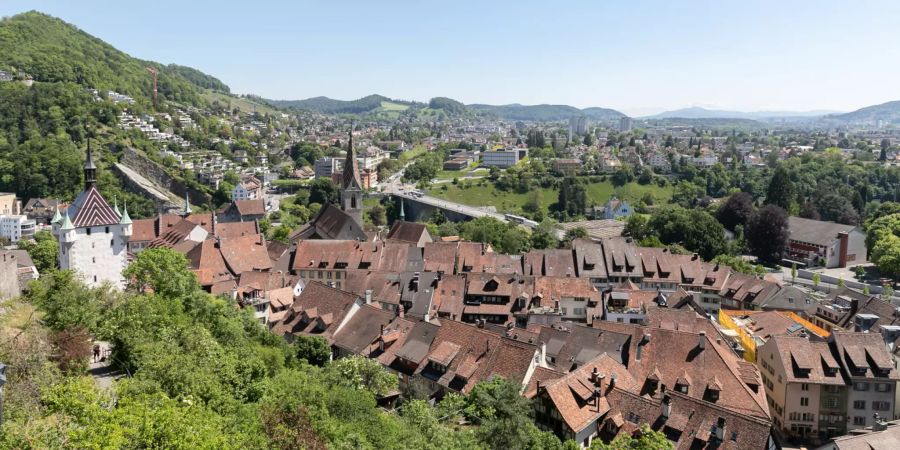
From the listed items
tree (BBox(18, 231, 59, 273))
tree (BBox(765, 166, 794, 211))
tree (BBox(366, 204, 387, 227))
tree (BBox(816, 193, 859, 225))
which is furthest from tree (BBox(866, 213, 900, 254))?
tree (BBox(18, 231, 59, 273))

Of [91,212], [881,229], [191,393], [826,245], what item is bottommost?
[826,245]

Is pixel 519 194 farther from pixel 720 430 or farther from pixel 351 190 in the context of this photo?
pixel 720 430

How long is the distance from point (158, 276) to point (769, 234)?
3991 inches

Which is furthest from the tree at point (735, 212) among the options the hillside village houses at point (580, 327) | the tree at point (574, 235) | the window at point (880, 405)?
the window at point (880, 405)

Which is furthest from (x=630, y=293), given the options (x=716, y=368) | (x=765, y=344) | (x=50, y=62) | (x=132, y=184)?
(x=50, y=62)

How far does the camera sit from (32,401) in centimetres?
2280

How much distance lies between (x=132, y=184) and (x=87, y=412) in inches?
5204

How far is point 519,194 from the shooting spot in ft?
549

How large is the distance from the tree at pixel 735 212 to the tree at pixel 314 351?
98.6 meters

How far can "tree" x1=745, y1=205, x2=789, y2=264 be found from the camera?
11056 centimetres

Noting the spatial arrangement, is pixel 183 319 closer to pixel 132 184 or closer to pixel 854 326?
pixel 854 326

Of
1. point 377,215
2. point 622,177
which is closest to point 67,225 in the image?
point 377,215

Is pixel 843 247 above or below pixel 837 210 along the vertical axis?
below

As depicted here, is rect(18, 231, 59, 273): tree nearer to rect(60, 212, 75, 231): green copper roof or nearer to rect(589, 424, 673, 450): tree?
rect(60, 212, 75, 231): green copper roof
